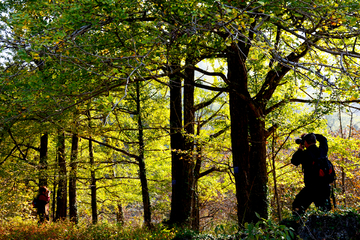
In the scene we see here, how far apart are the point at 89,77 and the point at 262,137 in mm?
4743

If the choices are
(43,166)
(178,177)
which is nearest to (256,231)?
(178,177)

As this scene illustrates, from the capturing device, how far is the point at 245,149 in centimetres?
736

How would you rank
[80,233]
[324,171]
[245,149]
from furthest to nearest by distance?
1. [80,233]
2. [245,149]
3. [324,171]

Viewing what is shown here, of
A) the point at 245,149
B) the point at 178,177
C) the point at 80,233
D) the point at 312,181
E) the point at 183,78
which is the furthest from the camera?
the point at 178,177

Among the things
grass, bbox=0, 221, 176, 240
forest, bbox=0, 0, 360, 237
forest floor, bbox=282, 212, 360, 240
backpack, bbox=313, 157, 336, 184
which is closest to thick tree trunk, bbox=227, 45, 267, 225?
forest, bbox=0, 0, 360, 237

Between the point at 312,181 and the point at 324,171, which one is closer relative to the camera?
the point at 324,171

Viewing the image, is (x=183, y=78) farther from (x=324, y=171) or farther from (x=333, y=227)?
(x=333, y=227)

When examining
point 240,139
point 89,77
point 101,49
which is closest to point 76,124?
point 89,77

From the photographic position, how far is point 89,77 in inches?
257

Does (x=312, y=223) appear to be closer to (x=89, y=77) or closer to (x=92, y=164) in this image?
(x=89, y=77)

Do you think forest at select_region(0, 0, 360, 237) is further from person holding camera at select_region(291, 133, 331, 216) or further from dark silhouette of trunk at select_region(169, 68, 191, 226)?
person holding camera at select_region(291, 133, 331, 216)

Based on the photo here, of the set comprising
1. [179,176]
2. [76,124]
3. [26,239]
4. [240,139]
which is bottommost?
[26,239]

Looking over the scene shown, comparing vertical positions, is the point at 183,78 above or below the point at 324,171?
above

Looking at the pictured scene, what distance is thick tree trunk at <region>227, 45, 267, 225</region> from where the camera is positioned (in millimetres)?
7133
